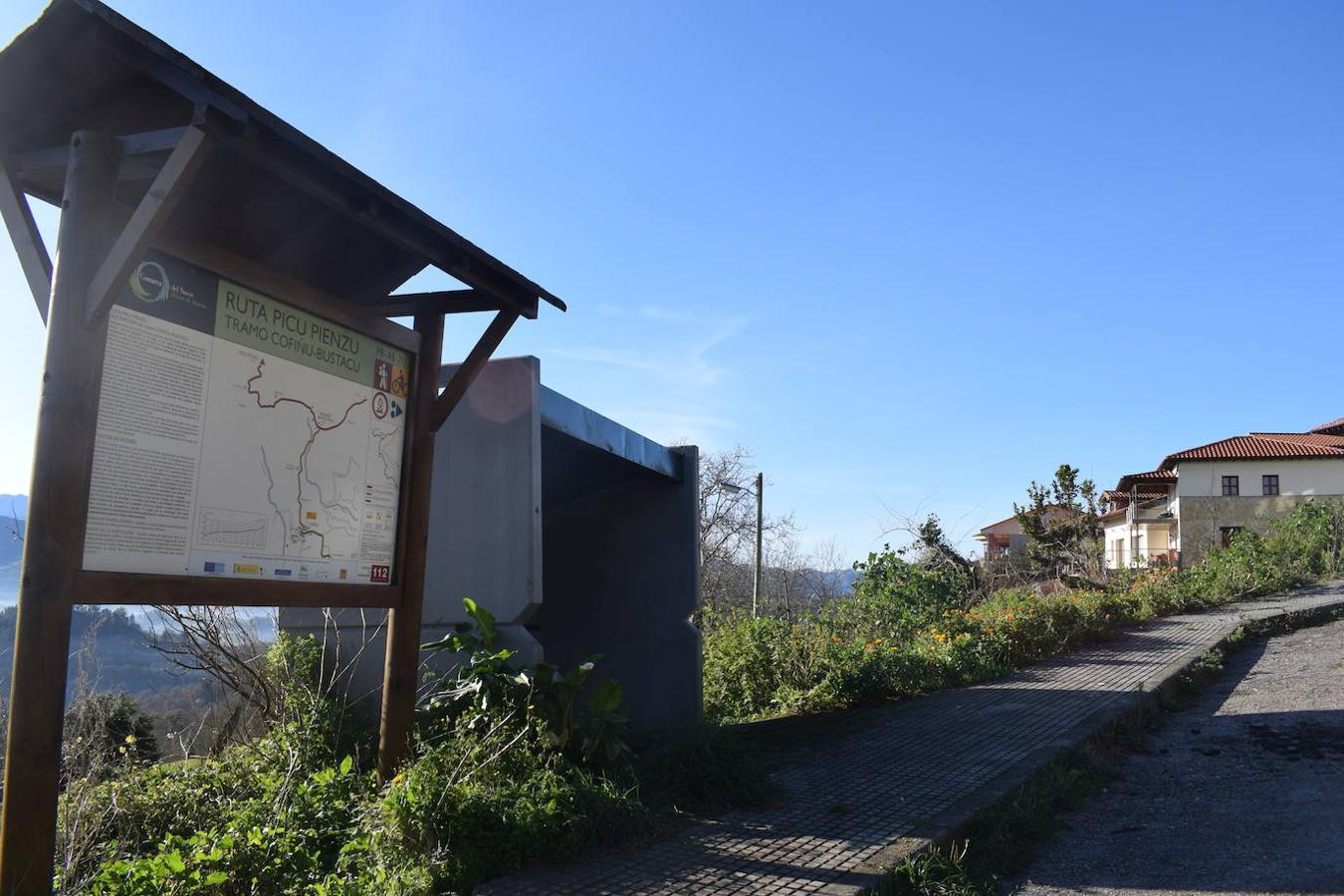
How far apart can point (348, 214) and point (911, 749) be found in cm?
502

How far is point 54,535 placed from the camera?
3445 mm

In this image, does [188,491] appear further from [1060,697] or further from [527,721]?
[1060,697]

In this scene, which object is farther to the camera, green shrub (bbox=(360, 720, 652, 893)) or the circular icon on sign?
green shrub (bbox=(360, 720, 652, 893))

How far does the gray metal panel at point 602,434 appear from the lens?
6777 millimetres

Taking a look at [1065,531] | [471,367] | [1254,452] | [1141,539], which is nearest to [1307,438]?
[1254,452]

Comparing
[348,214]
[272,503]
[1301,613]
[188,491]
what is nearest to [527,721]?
[272,503]

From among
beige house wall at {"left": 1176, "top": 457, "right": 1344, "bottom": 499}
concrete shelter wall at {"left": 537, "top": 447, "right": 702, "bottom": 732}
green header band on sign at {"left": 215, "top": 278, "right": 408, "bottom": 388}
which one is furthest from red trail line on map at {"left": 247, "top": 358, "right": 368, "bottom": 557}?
beige house wall at {"left": 1176, "top": 457, "right": 1344, "bottom": 499}

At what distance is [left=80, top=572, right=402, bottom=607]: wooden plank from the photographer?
368cm

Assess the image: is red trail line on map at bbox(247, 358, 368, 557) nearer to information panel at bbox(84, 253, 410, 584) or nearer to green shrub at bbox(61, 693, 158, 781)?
information panel at bbox(84, 253, 410, 584)

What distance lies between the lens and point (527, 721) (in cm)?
513

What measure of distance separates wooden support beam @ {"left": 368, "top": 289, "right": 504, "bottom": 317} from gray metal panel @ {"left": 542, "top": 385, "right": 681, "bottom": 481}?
1288mm

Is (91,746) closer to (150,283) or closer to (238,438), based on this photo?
(238,438)

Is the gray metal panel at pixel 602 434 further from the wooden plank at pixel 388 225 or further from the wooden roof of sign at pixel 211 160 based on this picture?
the wooden roof of sign at pixel 211 160

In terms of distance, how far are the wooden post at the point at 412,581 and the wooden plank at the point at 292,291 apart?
141 millimetres
